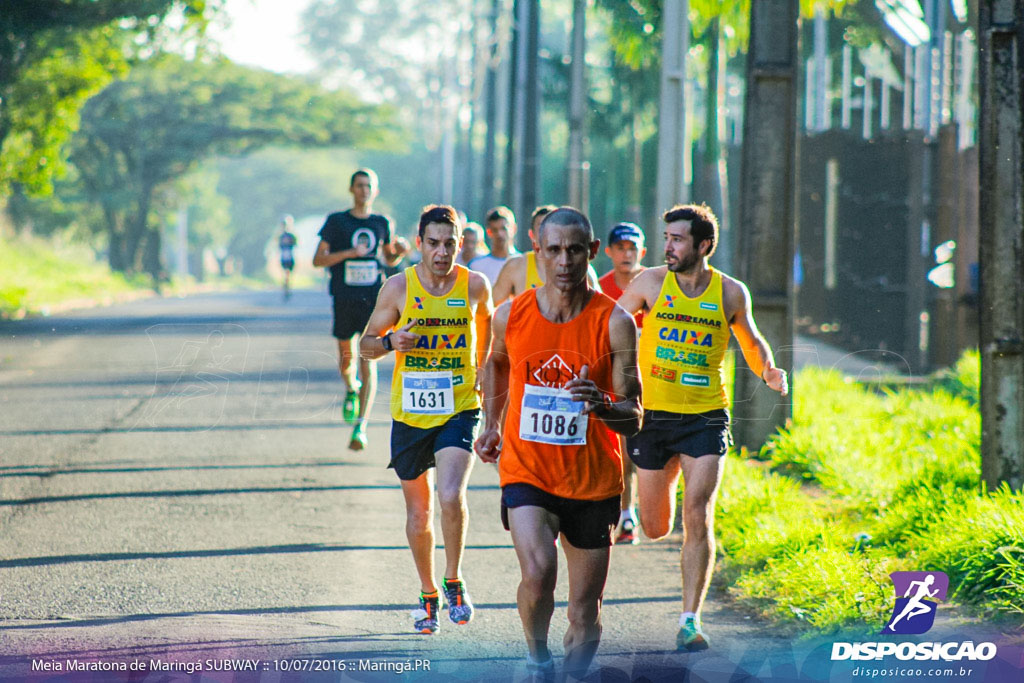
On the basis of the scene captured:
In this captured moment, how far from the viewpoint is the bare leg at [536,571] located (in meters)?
4.90

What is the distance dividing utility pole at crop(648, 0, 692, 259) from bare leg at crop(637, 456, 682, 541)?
530 cm

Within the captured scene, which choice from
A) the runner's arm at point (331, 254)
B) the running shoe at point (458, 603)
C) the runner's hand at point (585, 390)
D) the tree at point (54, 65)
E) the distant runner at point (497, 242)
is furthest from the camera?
the tree at point (54, 65)

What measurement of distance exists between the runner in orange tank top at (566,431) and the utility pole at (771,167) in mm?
5695

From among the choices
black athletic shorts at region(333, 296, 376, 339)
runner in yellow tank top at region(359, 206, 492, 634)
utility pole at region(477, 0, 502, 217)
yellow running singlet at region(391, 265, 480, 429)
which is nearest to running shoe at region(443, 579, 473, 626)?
runner in yellow tank top at region(359, 206, 492, 634)

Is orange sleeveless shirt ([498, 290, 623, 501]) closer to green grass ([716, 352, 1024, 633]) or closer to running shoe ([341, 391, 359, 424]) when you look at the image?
green grass ([716, 352, 1024, 633])

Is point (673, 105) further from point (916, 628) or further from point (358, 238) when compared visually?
point (916, 628)

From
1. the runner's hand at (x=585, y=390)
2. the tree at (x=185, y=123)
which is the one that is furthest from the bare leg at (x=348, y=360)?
the tree at (x=185, y=123)

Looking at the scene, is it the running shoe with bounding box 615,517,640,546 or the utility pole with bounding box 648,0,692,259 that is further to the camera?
the utility pole with bounding box 648,0,692,259

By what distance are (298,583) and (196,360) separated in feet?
48.1

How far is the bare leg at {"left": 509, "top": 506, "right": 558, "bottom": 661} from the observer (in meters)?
4.90

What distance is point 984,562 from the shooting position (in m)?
6.39

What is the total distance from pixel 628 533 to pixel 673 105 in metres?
4.89

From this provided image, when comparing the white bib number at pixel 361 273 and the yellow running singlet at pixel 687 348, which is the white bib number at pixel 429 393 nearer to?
the yellow running singlet at pixel 687 348

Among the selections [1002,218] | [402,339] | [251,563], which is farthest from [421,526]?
[1002,218]
